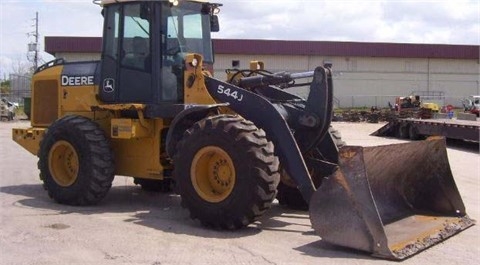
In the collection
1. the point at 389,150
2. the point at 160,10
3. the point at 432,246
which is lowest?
the point at 432,246

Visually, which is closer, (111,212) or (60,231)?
(60,231)

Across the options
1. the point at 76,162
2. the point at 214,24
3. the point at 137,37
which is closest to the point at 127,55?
the point at 137,37

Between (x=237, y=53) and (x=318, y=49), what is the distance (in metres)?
7.40

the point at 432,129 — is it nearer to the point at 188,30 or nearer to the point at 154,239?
the point at 188,30

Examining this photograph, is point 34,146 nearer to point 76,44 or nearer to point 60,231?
point 60,231

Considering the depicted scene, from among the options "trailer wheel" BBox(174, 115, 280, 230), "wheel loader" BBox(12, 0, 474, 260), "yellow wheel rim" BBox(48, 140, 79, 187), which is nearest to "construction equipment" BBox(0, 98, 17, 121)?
"wheel loader" BBox(12, 0, 474, 260)

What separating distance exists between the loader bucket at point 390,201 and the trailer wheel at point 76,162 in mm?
3398

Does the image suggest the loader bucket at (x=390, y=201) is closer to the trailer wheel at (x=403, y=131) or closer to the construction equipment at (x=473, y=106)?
the trailer wheel at (x=403, y=131)

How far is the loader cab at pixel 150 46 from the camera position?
334 inches

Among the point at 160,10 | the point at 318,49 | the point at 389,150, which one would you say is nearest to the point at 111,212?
the point at 160,10

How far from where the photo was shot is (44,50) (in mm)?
48656

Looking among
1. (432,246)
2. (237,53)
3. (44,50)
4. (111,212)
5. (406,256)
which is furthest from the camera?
(237,53)

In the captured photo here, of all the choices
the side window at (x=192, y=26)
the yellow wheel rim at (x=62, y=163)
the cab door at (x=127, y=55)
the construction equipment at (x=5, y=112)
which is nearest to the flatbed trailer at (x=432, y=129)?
the side window at (x=192, y=26)

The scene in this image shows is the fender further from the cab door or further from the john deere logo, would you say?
the john deere logo
